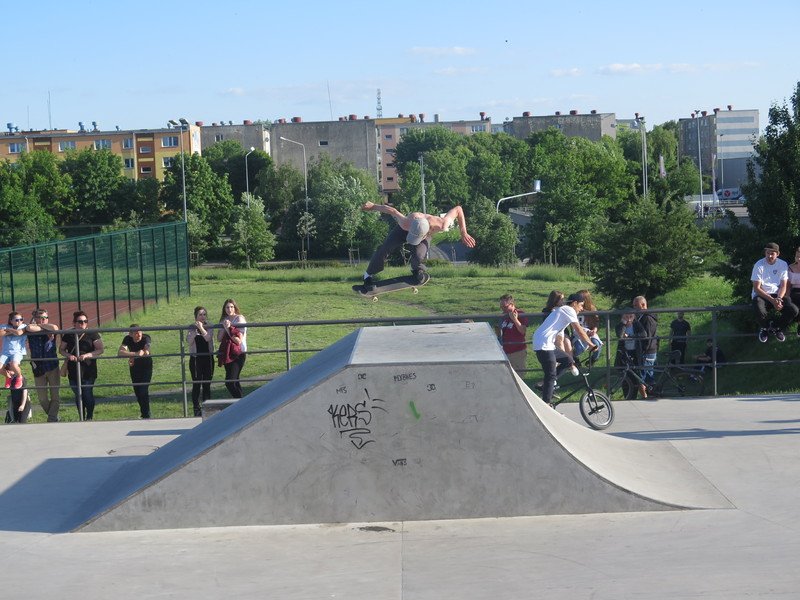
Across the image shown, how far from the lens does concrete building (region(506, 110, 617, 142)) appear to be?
134m

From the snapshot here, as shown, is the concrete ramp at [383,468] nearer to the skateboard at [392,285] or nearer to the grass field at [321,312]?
the grass field at [321,312]

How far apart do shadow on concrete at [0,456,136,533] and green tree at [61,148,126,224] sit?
247ft

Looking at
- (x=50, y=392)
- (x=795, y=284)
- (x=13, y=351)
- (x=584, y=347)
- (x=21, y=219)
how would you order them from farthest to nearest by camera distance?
(x=21, y=219) < (x=50, y=392) < (x=13, y=351) < (x=795, y=284) < (x=584, y=347)

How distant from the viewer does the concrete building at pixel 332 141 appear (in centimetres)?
11244

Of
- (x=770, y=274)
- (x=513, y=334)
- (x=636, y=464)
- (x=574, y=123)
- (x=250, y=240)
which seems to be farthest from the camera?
(x=574, y=123)

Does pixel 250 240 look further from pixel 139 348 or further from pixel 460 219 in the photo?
pixel 460 219

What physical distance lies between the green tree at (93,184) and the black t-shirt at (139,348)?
72026 mm

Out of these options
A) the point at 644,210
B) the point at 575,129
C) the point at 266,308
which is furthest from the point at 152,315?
the point at 575,129

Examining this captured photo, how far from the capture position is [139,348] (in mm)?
13391

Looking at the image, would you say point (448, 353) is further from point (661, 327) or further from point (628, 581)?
point (661, 327)

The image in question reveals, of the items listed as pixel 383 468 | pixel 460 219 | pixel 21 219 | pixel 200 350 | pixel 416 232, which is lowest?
pixel 383 468

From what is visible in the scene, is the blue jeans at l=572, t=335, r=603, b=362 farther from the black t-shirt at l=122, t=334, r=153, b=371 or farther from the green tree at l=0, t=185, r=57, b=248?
the green tree at l=0, t=185, r=57, b=248

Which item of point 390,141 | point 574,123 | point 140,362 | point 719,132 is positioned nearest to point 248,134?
point 390,141

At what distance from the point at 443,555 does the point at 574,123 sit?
13211 centimetres
